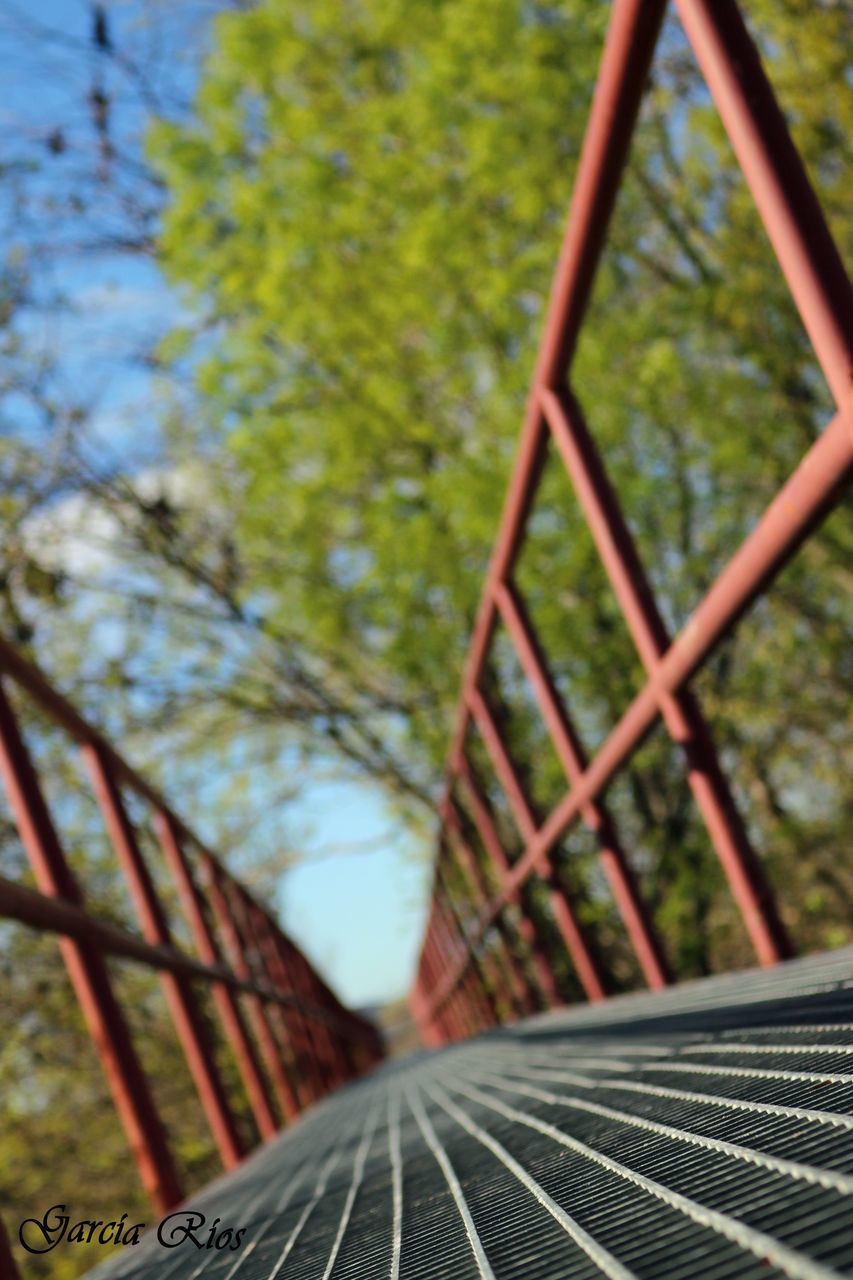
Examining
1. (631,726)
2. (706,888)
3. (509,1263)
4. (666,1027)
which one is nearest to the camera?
(509,1263)

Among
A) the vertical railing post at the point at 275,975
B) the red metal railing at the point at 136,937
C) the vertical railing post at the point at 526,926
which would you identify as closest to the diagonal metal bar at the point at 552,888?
the vertical railing post at the point at 526,926

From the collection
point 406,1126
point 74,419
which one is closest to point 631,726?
point 406,1126

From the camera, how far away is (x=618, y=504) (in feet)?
8.95

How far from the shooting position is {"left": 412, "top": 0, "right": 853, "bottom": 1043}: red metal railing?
5.32 ft

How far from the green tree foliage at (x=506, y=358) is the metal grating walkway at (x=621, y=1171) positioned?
18.4 feet

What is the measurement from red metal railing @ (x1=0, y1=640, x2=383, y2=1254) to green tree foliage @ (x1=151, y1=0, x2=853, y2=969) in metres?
2.44

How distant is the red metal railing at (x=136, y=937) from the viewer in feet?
9.28

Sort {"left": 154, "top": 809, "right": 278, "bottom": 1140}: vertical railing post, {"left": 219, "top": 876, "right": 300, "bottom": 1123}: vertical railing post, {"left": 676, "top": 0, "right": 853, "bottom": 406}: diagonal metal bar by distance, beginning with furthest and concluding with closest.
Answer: {"left": 219, "top": 876, "right": 300, "bottom": 1123}: vertical railing post → {"left": 154, "top": 809, "right": 278, "bottom": 1140}: vertical railing post → {"left": 676, "top": 0, "right": 853, "bottom": 406}: diagonal metal bar

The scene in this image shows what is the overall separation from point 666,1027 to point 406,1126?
838mm

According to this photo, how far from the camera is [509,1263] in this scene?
4.20 ft

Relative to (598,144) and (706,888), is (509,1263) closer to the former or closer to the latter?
(598,144)

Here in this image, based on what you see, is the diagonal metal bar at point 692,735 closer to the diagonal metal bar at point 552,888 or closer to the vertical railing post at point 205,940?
the diagonal metal bar at point 552,888

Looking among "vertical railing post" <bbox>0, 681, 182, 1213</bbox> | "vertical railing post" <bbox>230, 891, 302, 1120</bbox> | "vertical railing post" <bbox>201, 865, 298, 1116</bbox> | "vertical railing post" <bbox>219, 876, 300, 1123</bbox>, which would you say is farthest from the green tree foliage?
"vertical railing post" <bbox>0, 681, 182, 1213</bbox>

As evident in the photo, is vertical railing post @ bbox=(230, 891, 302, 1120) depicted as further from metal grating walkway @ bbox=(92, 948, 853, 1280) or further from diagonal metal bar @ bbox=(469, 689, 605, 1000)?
metal grating walkway @ bbox=(92, 948, 853, 1280)
